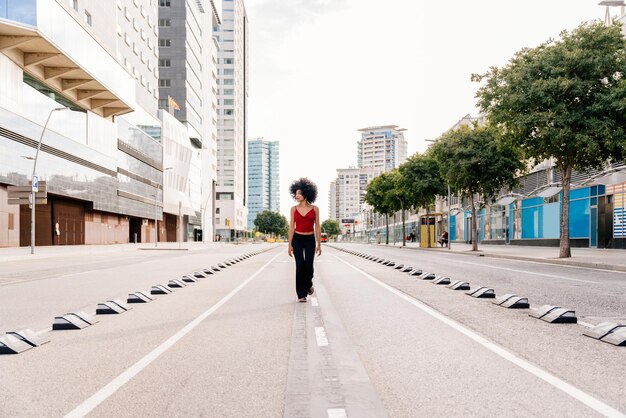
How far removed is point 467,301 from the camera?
31.3 ft

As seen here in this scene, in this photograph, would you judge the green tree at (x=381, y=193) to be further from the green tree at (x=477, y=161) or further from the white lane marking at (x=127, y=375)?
the white lane marking at (x=127, y=375)

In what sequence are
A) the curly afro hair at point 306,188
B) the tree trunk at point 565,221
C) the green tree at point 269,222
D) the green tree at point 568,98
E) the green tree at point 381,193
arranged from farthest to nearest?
the green tree at point 269,222, the green tree at point 381,193, the tree trunk at point 565,221, the green tree at point 568,98, the curly afro hair at point 306,188

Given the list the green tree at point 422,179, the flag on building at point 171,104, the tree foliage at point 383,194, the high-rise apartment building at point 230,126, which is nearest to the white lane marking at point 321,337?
the green tree at point 422,179

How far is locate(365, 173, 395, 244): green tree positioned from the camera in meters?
70.9

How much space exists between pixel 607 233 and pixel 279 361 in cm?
3557

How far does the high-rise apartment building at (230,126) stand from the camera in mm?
135625

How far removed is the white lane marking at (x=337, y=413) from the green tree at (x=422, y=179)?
159 ft

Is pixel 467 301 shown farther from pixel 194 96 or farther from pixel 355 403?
pixel 194 96

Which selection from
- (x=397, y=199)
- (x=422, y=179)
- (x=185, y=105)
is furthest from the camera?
(x=185, y=105)

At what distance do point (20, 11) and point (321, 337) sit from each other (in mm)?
38513

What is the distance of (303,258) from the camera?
906 cm

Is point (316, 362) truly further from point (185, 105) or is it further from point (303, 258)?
point (185, 105)

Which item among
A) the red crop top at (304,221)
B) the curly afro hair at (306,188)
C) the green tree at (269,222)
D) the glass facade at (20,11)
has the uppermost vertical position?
the glass facade at (20,11)

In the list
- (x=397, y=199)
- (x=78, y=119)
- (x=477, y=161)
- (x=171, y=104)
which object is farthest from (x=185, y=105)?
(x=477, y=161)
